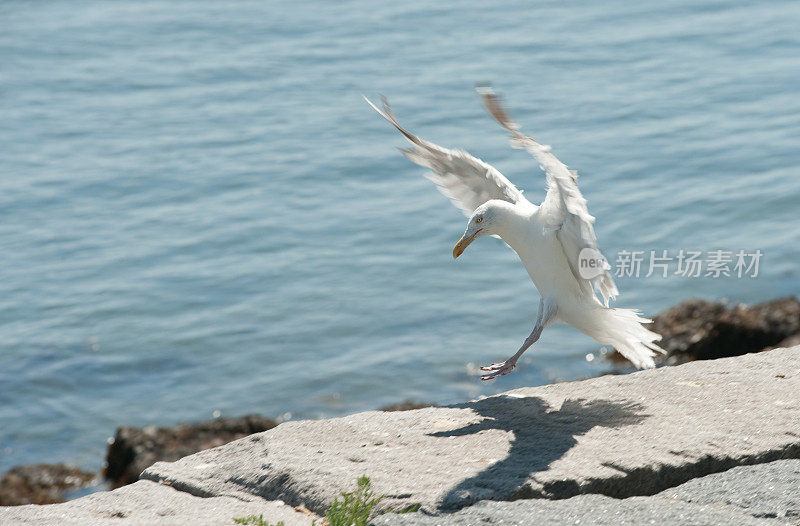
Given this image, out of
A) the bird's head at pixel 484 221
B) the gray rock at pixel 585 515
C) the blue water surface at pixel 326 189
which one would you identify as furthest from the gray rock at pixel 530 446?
the blue water surface at pixel 326 189

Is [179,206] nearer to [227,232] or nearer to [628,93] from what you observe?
[227,232]

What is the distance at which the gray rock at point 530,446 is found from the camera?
152 inches

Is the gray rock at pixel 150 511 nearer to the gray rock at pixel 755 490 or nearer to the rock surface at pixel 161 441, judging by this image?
the gray rock at pixel 755 490

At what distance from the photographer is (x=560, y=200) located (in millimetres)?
4906

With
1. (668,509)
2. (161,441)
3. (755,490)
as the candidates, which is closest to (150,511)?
(668,509)

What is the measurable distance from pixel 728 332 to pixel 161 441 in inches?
174

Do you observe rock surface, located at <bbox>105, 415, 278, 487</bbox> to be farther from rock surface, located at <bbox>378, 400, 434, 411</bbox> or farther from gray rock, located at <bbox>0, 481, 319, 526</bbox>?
Answer: gray rock, located at <bbox>0, 481, 319, 526</bbox>

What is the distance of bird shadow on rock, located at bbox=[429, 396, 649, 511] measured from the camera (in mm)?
3752

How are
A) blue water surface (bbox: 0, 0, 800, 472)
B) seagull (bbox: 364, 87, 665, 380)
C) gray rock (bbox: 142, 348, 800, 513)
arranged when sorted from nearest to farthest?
gray rock (bbox: 142, 348, 800, 513), seagull (bbox: 364, 87, 665, 380), blue water surface (bbox: 0, 0, 800, 472)

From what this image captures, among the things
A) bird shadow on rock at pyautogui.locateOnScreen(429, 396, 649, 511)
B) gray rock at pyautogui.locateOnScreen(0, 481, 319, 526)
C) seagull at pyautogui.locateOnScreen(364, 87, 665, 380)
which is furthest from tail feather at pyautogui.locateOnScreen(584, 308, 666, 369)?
gray rock at pyautogui.locateOnScreen(0, 481, 319, 526)

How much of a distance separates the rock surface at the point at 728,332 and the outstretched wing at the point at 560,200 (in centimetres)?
332

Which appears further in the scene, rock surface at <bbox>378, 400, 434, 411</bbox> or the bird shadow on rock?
rock surface at <bbox>378, 400, 434, 411</bbox>

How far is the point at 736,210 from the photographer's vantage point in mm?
11742

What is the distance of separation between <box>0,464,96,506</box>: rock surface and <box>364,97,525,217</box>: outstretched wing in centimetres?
374
